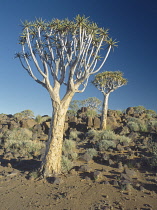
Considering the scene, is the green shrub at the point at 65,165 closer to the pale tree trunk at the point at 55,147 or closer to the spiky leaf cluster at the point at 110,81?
the pale tree trunk at the point at 55,147

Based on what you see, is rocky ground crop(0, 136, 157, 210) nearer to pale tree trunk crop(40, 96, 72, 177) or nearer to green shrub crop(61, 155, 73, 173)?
green shrub crop(61, 155, 73, 173)

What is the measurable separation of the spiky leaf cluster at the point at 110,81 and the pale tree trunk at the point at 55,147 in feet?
36.3

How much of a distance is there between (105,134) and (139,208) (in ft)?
24.9

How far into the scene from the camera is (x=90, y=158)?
28.4ft

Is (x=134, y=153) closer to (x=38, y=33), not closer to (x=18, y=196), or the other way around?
(x=18, y=196)

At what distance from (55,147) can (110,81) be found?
40.3 ft

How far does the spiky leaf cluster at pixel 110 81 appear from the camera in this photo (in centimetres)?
1744

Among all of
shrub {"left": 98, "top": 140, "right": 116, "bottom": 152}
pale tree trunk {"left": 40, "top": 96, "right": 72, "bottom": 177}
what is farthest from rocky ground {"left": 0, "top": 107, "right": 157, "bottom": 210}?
pale tree trunk {"left": 40, "top": 96, "right": 72, "bottom": 177}

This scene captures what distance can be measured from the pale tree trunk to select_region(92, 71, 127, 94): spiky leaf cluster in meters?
11.1

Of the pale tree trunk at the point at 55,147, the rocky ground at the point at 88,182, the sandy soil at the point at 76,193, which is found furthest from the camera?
the pale tree trunk at the point at 55,147

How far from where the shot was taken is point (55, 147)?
6.79 meters

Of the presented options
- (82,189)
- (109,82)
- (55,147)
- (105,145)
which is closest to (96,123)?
(109,82)

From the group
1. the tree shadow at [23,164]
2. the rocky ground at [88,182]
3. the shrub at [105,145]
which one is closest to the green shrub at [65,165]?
the rocky ground at [88,182]

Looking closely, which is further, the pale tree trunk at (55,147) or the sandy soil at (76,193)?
the pale tree trunk at (55,147)
